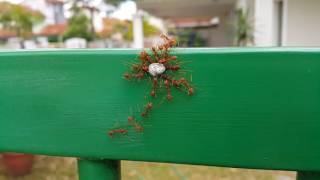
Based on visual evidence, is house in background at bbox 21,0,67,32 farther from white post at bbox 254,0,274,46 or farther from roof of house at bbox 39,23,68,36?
white post at bbox 254,0,274,46

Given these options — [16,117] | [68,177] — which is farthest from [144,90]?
[68,177]

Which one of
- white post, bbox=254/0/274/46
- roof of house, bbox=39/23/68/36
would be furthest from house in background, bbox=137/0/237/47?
roof of house, bbox=39/23/68/36

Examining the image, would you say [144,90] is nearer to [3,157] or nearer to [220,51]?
[220,51]

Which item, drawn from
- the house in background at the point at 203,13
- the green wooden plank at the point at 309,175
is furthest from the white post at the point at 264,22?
the green wooden plank at the point at 309,175

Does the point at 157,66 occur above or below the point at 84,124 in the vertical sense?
above

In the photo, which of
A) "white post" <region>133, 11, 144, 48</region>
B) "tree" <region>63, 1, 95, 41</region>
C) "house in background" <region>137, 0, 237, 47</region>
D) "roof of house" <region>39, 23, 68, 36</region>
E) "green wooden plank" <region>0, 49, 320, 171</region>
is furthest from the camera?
"roof of house" <region>39, 23, 68, 36</region>

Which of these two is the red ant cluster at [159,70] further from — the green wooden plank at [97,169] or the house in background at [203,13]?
the house in background at [203,13]

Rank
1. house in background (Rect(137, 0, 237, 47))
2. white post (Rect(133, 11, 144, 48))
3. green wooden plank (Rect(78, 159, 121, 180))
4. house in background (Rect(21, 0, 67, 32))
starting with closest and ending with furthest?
1. green wooden plank (Rect(78, 159, 121, 180))
2. house in background (Rect(137, 0, 237, 47))
3. white post (Rect(133, 11, 144, 48))
4. house in background (Rect(21, 0, 67, 32))
